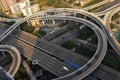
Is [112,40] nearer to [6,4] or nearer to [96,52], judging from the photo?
[96,52]

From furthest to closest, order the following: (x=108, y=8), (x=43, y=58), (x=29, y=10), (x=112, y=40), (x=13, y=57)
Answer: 1. (x=29, y=10)
2. (x=108, y=8)
3. (x=13, y=57)
4. (x=112, y=40)
5. (x=43, y=58)

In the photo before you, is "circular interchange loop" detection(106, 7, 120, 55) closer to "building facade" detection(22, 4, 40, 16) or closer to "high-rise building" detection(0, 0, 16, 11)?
"building facade" detection(22, 4, 40, 16)

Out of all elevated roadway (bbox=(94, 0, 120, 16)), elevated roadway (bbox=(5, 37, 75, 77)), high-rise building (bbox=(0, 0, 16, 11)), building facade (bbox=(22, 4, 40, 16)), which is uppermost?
high-rise building (bbox=(0, 0, 16, 11))

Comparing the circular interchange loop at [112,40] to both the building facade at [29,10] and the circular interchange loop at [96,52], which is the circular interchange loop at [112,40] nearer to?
the circular interchange loop at [96,52]

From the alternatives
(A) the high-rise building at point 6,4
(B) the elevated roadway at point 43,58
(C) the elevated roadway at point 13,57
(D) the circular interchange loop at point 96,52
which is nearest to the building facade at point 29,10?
(D) the circular interchange loop at point 96,52

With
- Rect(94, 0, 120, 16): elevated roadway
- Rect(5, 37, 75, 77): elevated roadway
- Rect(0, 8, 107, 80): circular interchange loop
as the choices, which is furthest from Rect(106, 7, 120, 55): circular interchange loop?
Rect(5, 37, 75, 77): elevated roadway

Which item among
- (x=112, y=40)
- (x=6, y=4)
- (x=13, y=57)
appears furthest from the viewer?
(x=6, y=4)

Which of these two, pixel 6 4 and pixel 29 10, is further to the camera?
pixel 6 4

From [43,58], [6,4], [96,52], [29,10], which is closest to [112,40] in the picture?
[96,52]

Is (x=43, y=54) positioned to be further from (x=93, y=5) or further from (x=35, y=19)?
(x=93, y=5)

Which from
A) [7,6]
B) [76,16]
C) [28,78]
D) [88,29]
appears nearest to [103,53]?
[88,29]

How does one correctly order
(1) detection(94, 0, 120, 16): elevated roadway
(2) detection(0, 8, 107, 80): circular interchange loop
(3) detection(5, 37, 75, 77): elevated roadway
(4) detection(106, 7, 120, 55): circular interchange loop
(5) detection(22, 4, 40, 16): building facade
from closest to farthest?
(2) detection(0, 8, 107, 80): circular interchange loop → (3) detection(5, 37, 75, 77): elevated roadway → (4) detection(106, 7, 120, 55): circular interchange loop → (1) detection(94, 0, 120, 16): elevated roadway → (5) detection(22, 4, 40, 16): building facade
